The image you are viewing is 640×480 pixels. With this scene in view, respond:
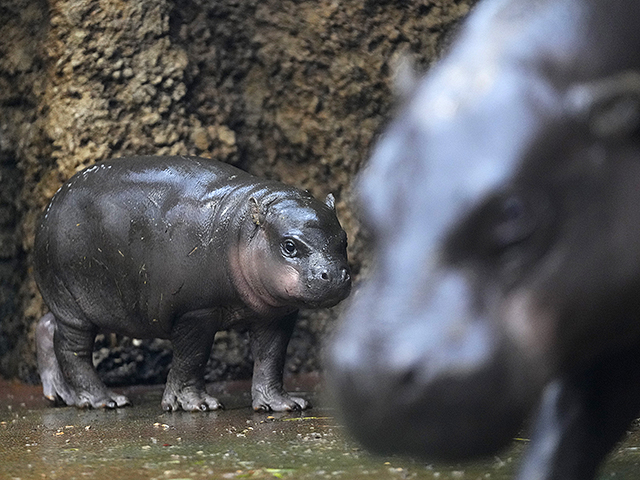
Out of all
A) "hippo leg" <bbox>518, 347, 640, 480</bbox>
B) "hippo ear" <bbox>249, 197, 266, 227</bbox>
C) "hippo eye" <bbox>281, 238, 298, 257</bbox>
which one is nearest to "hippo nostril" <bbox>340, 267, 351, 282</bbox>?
"hippo eye" <bbox>281, 238, 298, 257</bbox>

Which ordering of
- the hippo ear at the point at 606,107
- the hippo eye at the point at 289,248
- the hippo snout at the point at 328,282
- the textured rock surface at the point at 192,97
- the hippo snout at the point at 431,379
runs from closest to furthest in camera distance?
the hippo snout at the point at 431,379, the hippo ear at the point at 606,107, the hippo snout at the point at 328,282, the hippo eye at the point at 289,248, the textured rock surface at the point at 192,97

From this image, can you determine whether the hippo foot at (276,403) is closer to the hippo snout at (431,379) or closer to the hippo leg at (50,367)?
the hippo leg at (50,367)

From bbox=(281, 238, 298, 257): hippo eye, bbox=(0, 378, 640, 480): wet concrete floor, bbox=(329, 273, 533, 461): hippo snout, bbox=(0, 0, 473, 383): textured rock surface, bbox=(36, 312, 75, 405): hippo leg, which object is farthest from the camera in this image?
bbox=(0, 0, 473, 383): textured rock surface

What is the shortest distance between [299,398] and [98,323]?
55.3 inches

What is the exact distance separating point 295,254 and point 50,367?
6.36 feet

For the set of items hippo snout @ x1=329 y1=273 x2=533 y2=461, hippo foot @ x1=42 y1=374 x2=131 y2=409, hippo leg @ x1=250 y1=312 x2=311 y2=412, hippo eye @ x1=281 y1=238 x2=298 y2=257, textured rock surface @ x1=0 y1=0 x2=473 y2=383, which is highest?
textured rock surface @ x1=0 y1=0 x2=473 y2=383

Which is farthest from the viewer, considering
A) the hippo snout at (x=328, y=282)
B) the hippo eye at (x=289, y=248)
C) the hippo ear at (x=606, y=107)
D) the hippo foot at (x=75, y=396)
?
the hippo foot at (x=75, y=396)

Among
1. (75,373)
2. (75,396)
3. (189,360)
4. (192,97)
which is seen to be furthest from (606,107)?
(192,97)

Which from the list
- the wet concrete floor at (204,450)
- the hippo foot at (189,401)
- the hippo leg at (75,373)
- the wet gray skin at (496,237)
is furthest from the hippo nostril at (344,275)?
the wet gray skin at (496,237)

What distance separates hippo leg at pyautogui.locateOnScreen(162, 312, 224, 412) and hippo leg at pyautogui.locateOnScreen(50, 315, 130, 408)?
0.43 metres

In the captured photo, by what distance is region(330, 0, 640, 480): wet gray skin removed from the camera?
155cm

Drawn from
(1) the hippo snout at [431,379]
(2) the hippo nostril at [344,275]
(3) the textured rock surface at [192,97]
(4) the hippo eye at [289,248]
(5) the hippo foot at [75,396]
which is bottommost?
(5) the hippo foot at [75,396]

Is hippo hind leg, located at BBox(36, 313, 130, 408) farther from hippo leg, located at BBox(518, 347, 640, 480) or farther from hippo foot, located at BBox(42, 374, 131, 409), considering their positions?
hippo leg, located at BBox(518, 347, 640, 480)

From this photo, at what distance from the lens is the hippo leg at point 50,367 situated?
6.21 meters
